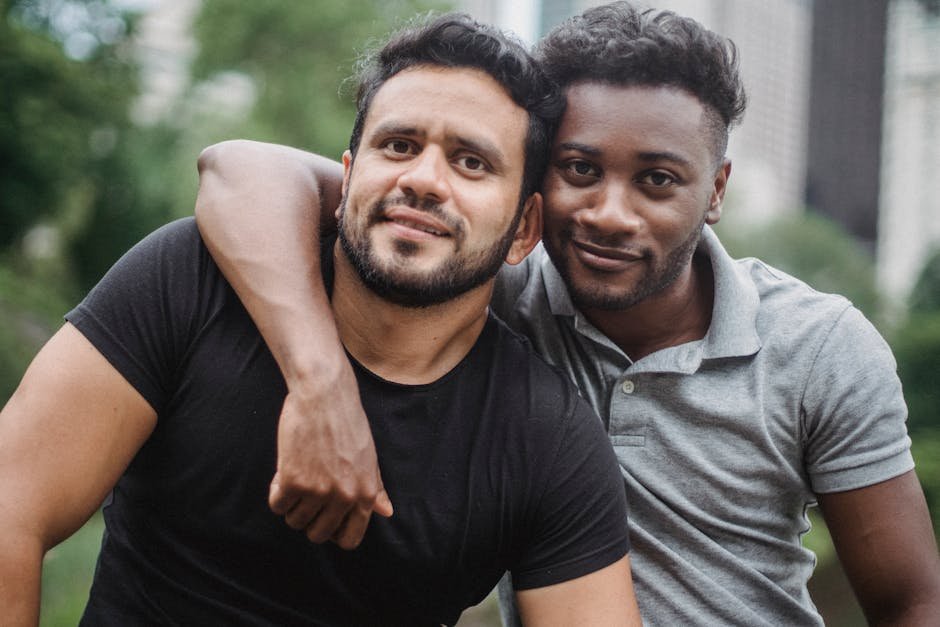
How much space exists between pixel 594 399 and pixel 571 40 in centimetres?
103

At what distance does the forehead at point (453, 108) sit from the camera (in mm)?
2613

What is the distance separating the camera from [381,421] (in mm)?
2533

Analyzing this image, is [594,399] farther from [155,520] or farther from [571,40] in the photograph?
[155,520]

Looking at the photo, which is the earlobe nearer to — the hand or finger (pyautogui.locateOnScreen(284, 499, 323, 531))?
the hand

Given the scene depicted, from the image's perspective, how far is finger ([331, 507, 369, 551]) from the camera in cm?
227

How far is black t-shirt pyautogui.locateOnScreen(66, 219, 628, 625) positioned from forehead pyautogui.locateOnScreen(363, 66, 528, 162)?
0.60 meters

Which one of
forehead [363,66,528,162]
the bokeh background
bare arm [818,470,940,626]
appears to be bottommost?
the bokeh background

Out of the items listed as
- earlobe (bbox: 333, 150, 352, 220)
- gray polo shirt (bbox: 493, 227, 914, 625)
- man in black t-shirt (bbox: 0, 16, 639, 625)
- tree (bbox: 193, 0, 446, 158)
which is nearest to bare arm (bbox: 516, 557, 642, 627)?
man in black t-shirt (bbox: 0, 16, 639, 625)

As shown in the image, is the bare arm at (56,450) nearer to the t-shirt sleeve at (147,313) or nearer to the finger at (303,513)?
the t-shirt sleeve at (147,313)

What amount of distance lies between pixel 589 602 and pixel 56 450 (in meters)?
1.28

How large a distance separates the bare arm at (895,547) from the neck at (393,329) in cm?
112

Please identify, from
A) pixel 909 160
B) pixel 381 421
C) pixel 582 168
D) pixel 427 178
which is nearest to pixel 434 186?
pixel 427 178

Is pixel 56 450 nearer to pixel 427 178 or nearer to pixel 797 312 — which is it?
pixel 427 178

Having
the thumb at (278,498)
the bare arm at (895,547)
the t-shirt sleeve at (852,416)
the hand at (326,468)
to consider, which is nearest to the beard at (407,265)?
the hand at (326,468)
